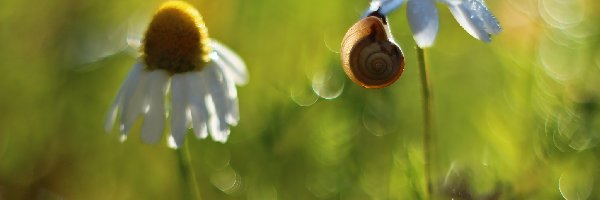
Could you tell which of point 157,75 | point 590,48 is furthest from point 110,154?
point 590,48

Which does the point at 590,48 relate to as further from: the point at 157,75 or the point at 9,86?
the point at 9,86

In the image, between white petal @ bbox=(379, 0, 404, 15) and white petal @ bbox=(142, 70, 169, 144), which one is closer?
white petal @ bbox=(379, 0, 404, 15)

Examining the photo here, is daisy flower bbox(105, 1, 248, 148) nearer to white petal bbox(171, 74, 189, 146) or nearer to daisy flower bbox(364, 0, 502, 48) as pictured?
white petal bbox(171, 74, 189, 146)

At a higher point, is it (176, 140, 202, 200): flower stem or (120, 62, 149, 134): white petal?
(120, 62, 149, 134): white petal

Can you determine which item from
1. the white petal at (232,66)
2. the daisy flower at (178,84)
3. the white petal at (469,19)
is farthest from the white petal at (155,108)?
the white petal at (469,19)

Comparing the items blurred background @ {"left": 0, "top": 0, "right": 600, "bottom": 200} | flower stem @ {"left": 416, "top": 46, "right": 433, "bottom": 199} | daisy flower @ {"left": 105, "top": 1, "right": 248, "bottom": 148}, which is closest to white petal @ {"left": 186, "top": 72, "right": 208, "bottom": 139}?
daisy flower @ {"left": 105, "top": 1, "right": 248, "bottom": 148}

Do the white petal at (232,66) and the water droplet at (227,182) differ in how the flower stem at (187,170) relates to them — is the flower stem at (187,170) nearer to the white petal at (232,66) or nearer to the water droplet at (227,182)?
the white petal at (232,66)

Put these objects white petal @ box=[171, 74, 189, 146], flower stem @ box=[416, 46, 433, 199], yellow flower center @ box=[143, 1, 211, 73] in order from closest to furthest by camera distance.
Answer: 1. flower stem @ box=[416, 46, 433, 199]
2. white petal @ box=[171, 74, 189, 146]
3. yellow flower center @ box=[143, 1, 211, 73]
